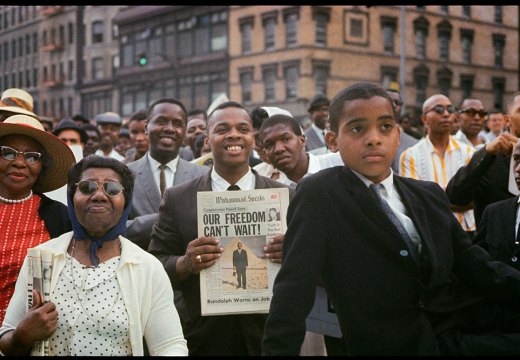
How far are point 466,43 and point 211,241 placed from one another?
44533 mm

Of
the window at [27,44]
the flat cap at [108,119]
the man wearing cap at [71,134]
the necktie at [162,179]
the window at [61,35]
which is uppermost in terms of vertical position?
the window at [61,35]

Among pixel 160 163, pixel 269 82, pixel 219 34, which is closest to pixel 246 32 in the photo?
pixel 219 34

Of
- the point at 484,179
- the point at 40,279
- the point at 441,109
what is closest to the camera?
the point at 40,279

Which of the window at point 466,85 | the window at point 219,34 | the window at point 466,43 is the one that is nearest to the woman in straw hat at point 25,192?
the window at point 219,34

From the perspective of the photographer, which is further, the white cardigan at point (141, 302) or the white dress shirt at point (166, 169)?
the white dress shirt at point (166, 169)

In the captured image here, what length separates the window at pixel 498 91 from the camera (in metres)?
46.5

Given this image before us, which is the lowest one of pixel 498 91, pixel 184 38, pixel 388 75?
pixel 498 91

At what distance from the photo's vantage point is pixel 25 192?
4543mm

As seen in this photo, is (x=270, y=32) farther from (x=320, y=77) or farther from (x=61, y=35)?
(x=61, y=35)

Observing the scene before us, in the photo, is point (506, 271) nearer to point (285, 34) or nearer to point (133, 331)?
point (133, 331)

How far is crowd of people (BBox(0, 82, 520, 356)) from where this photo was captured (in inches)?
120

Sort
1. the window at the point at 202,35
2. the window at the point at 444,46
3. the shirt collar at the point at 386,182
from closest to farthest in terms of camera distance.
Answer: the shirt collar at the point at 386,182
the window at the point at 444,46
the window at the point at 202,35

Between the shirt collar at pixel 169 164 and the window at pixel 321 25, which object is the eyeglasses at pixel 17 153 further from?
the window at pixel 321 25

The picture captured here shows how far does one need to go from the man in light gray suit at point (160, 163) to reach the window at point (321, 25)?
33.9 metres
